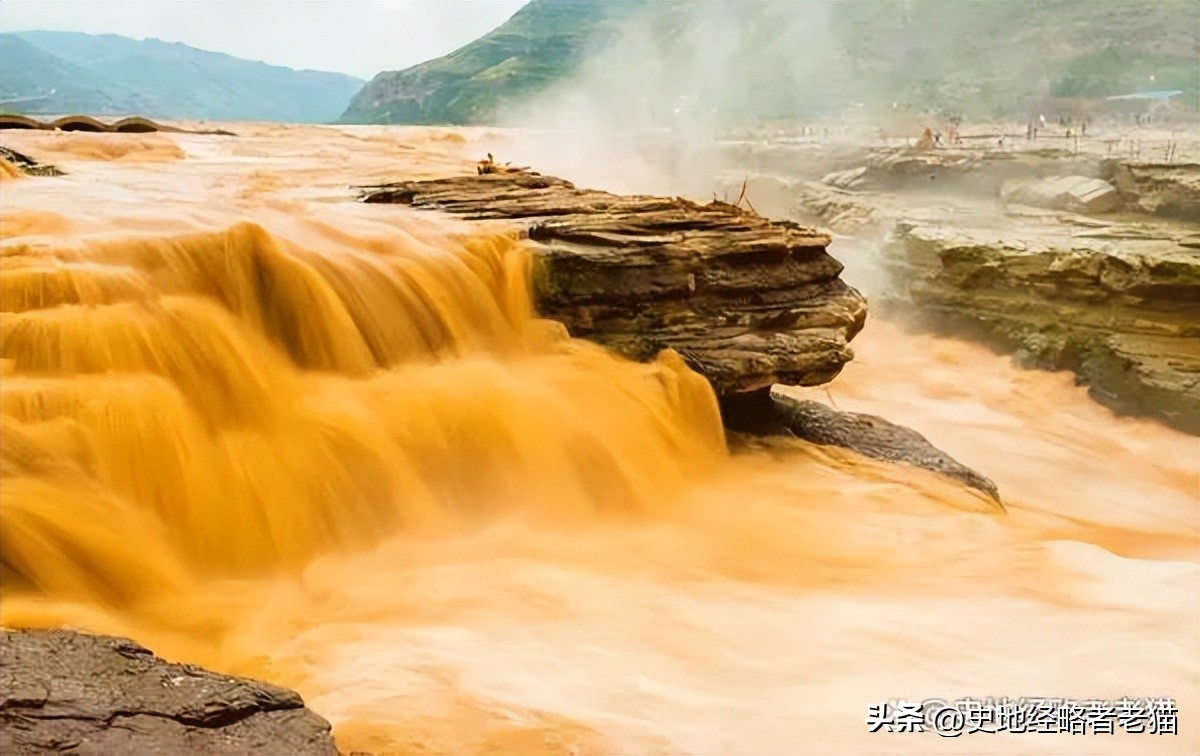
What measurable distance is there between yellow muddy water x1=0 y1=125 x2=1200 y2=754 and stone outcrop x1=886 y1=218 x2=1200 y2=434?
3.32 metres

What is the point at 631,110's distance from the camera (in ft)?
93.7

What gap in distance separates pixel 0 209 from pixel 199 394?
1939 mm

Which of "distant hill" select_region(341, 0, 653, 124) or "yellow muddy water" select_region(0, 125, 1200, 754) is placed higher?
"distant hill" select_region(341, 0, 653, 124)

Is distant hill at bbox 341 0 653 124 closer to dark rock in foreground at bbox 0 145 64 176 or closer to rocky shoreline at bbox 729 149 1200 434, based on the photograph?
dark rock in foreground at bbox 0 145 64 176

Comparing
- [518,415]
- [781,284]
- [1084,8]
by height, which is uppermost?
[1084,8]

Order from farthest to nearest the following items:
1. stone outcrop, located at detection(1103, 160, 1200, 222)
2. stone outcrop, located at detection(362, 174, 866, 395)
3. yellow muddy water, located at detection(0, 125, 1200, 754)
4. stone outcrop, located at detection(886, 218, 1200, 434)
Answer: stone outcrop, located at detection(1103, 160, 1200, 222)
stone outcrop, located at detection(886, 218, 1200, 434)
stone outcrop, located at detection(362, 174, 866, 395)
yellow muddy water, located at detection(0, 125, 1200, 754)

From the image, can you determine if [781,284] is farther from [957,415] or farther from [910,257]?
Answer: [910,257]

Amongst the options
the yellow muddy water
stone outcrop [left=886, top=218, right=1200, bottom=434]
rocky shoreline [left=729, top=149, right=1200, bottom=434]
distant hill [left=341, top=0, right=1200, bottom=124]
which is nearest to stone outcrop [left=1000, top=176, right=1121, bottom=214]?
rocky shoreline [left=729, top=149, right=1200, bottom=434]

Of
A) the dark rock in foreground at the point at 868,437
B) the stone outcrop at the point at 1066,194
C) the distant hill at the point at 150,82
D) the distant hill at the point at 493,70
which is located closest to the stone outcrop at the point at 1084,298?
the stone outcrop at the point at 1066,194

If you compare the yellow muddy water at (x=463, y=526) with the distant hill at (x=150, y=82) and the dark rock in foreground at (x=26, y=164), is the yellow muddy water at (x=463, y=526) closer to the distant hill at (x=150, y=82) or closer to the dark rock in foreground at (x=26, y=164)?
the distant hill at (x=150, y=82)

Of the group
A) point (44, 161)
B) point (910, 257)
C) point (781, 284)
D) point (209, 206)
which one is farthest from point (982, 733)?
point (910, 257)

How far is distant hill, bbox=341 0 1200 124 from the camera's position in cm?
2691

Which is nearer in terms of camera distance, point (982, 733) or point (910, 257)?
point (982, 733)

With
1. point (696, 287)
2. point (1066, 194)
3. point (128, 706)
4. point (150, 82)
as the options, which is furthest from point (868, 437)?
point (1066, 194)
